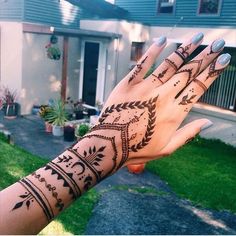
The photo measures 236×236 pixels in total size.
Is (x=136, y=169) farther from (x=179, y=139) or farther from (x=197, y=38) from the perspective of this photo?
(x=197, y=38)

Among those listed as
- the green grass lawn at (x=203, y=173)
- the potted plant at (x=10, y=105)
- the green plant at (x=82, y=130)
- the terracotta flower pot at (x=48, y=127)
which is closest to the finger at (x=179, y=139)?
the green grass lawn at (x=203, y=173)

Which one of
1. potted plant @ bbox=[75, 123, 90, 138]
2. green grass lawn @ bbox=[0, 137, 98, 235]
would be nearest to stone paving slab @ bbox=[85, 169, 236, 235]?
green grass lawn @ bbox=[0, 137, 98, 235]

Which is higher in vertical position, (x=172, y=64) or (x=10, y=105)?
(x=172, y=64)

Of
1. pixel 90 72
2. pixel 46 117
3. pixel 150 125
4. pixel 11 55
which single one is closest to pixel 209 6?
pixel 90 72

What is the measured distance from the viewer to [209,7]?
11773 millimetres

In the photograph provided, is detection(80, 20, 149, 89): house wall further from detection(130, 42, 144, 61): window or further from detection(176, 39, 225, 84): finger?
detection(176, 39, 225, 84): finger

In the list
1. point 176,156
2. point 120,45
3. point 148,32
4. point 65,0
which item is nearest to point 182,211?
point 176,156

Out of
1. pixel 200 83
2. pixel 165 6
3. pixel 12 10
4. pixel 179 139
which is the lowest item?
pixel 179 139

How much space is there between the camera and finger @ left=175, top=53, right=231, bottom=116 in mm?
1796

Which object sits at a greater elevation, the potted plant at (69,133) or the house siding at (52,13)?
the house siding at (52,13)

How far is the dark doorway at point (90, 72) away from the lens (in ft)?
45.5

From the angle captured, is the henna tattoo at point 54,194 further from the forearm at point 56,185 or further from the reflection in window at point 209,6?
the reflection in window at point 209,6

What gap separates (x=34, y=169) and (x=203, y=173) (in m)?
4.38

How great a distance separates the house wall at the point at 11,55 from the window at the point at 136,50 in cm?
474
